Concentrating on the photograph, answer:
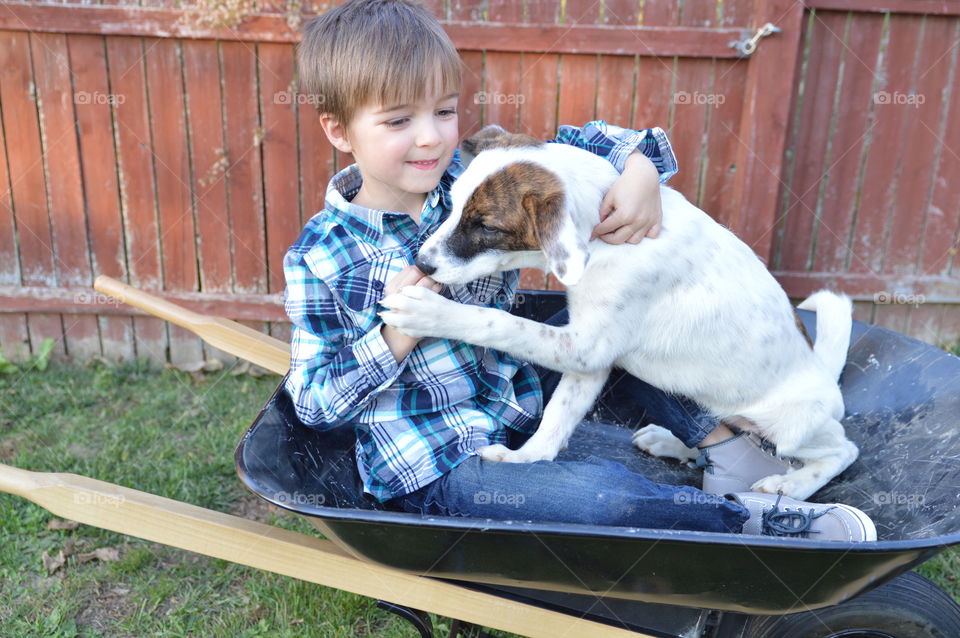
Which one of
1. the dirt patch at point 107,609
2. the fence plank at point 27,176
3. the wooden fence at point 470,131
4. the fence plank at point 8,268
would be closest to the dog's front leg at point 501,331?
the dirt patch at point 107,609

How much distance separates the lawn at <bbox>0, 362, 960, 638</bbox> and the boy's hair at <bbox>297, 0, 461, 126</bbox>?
175 centimetres

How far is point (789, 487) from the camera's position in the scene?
224 cm

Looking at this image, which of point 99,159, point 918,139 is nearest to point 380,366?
point 99,159

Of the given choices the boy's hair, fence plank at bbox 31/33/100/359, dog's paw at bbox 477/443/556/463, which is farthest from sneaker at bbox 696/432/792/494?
fence plank at bbox 31/33/100/359

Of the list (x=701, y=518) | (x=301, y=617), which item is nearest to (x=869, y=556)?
(x=701, y=518)

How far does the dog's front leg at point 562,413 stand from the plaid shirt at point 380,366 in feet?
0.56

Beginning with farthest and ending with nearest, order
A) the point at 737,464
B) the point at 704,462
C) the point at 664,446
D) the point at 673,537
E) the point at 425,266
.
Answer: the point at 664,446 → the point at 704,462 → the point at 737,464 → the point at 425,266 → the point at 673,537

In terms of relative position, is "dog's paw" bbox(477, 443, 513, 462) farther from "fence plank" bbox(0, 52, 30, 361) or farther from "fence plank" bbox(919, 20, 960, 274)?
"fence plank" bbox(919, 20, 960, 274)

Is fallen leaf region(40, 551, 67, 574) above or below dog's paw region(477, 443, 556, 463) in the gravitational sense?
below

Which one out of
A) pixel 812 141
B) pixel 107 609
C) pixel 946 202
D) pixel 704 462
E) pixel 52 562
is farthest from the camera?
pixel 946 202

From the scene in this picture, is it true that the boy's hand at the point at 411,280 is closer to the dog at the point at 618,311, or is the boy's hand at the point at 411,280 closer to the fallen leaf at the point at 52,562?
the dog at the point at 618,311

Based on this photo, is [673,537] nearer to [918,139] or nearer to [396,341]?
[396,341]

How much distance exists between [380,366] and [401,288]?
0.23m

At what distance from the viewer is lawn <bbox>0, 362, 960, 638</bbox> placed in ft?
8.70
